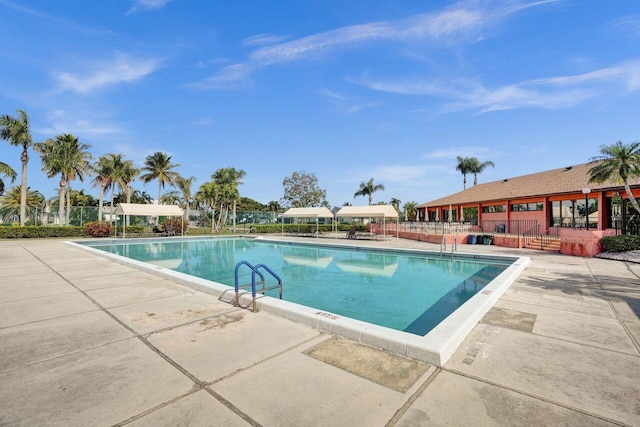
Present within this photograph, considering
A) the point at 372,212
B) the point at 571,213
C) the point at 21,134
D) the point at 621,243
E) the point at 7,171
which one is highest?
the point at 21,134

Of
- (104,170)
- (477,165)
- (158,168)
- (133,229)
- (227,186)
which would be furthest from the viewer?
(477,165)

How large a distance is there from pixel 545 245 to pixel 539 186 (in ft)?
30.1

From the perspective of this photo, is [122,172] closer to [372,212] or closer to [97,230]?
[97,230]

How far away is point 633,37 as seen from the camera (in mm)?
10133

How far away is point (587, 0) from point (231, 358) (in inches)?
537

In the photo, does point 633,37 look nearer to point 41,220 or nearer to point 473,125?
point 473,125

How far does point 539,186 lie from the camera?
22859 millimetres

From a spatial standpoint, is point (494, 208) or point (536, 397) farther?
point (494, 208)

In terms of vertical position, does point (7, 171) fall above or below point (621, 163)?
above

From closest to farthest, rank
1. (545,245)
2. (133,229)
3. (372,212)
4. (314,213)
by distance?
(545,245)
(372,212)
(314,213)
(133,229)

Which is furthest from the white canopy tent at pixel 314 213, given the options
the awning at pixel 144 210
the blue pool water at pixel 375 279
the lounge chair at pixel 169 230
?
the lounge chair at pixel 169 230

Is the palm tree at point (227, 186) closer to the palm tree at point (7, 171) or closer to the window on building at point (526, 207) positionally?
the palm tree at point (7, 171)

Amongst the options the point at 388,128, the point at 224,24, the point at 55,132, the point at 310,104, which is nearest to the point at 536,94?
the point at 388,128

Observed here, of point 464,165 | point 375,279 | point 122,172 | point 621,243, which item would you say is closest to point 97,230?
point 122,172
